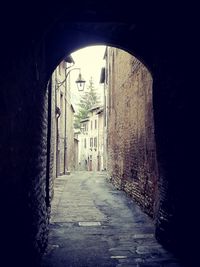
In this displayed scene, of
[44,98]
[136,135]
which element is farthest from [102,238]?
[136,135]

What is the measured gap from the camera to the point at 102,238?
6164mm

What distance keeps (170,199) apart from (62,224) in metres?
2.71

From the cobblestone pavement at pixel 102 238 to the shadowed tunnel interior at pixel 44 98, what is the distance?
320mm

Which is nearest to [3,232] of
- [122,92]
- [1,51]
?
[1,51]

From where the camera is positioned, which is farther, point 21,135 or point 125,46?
point 125,46

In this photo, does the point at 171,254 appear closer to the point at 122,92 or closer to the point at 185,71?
the point at 185,71

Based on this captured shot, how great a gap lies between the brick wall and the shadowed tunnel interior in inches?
61.2

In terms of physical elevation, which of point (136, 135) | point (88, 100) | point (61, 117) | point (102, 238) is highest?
point (88, 100)

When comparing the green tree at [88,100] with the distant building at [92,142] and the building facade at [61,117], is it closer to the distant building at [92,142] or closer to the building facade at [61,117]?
the distant building at [92,142]

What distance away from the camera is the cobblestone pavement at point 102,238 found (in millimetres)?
4934

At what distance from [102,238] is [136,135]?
4318mm

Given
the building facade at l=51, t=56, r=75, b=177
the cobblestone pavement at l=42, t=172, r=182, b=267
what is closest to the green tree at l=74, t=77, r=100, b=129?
the building facade at l=51, t=56, r=75, b=177

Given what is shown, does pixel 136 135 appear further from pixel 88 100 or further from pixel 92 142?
pixel 88 100

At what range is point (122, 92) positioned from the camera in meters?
13.2
